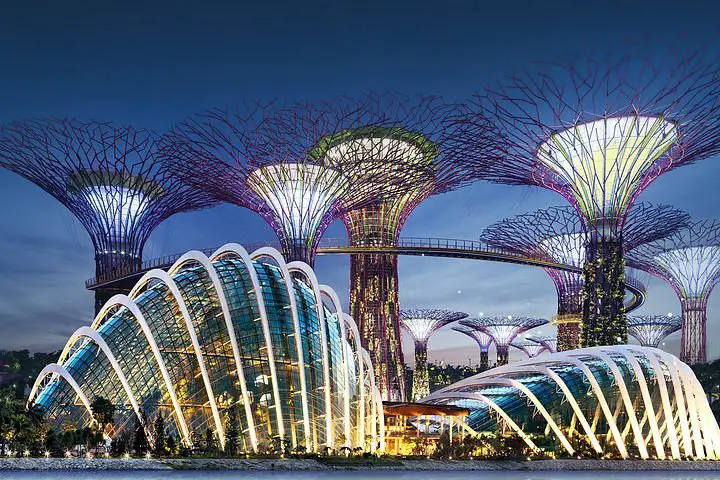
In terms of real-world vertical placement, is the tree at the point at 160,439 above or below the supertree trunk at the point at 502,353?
below

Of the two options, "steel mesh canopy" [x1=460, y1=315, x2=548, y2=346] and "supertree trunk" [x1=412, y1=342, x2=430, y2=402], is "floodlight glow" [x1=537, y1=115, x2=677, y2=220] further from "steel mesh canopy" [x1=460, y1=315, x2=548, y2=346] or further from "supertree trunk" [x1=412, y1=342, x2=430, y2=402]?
"steel mesh canopy" [x1=460, y1=315, x2=548, y2=346]

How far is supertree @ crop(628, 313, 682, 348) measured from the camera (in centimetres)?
14312

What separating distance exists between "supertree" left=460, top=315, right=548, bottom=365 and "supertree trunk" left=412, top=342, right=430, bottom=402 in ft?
66.6

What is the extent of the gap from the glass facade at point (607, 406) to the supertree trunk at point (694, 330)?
2195 inches

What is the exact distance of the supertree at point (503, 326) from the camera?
146 metres

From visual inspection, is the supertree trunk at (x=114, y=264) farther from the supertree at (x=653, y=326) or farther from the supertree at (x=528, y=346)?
the supertree at (x=528, y=346)

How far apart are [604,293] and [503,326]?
91574 millimetres

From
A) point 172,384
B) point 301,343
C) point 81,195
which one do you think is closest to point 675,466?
point 301,343

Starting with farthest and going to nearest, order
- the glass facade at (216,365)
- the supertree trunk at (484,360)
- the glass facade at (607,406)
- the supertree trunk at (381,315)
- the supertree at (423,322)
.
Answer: the supertree trunk at (484,360) < the supertree at (423,322) < the supertree trunk at (381,315) < the glass facade at (607,406) < the glass facade at (216,365)

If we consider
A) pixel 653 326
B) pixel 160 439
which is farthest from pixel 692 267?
pixel 160 439

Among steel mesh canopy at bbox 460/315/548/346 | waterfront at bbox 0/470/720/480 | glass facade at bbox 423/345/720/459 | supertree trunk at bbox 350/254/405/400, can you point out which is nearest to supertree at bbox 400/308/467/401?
steel mesh canopy at bbox 460/315/548/346

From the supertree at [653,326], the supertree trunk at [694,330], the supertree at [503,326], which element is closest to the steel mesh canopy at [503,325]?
the supertree at [503,326]

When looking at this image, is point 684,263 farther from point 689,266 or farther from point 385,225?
point 385,225

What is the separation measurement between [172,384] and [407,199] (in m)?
44.3
